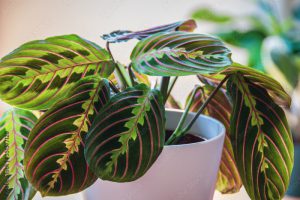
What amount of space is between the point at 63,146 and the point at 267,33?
163cm

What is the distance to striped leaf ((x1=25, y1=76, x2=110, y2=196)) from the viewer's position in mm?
529

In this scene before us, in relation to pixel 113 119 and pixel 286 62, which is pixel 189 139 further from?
pixel 286 62

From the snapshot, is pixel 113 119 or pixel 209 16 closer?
pixel 113 119

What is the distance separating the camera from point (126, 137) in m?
0.53

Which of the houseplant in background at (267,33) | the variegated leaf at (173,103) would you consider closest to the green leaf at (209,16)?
the houseplant in background at (267,33)

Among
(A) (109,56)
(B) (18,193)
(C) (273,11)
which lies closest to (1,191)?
(B) (18,193)

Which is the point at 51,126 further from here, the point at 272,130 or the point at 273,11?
the point at 273,11

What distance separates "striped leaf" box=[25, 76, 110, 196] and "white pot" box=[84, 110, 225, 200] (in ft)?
0.25

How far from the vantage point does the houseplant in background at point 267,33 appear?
1698 millimetres

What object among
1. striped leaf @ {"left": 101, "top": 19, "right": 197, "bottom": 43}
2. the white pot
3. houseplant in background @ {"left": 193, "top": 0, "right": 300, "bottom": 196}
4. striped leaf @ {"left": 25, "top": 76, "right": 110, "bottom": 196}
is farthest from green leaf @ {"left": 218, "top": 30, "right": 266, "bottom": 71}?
striped leaf @ {"left": 25, "top": 76, "right": 110, "bottom": 196}

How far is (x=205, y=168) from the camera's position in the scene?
0.63 metres

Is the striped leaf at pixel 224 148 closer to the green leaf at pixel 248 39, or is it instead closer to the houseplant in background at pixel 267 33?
the houseplant in background at pixel 267 33

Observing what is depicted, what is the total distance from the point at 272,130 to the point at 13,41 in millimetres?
941

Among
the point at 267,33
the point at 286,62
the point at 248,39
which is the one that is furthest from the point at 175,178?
the point at 267,33
